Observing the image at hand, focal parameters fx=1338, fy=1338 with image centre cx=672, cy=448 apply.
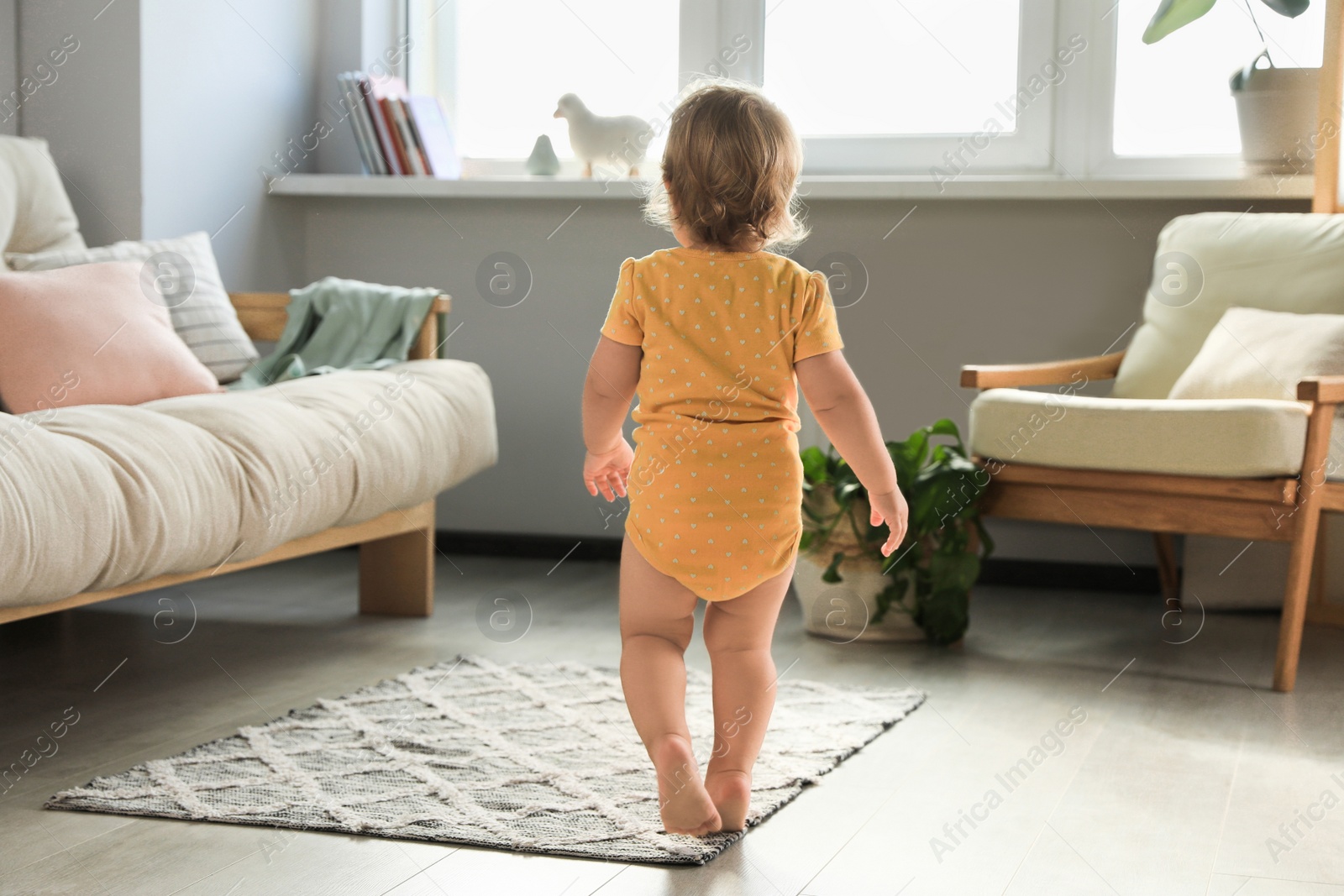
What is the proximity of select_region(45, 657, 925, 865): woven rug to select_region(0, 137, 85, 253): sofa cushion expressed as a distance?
115cm

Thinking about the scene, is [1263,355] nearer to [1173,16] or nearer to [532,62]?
[1173,16]

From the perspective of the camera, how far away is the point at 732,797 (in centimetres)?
142

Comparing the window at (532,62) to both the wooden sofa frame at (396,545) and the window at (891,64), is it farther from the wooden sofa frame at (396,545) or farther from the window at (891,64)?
the wooden sofa frame at (396,545)

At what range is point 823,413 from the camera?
4.69ft

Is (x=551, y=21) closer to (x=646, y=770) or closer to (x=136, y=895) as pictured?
(x=646, y=770)

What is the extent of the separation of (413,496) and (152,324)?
0.54m

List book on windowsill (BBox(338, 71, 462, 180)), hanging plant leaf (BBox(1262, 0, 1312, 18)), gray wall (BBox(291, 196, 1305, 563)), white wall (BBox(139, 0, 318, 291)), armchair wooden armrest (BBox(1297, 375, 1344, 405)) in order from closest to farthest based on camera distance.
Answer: armchair wooden armrest (BBox(1297, 375, 1344, 405))
hanging plant leaf (BBox(1262, 0, 1312, 18))
white wall (BBox(139, 0, 318, 291))
gray wall (BBox(291, 196, 1305, 563))
book on windowsill (BBox(338, 71, 462, 180))

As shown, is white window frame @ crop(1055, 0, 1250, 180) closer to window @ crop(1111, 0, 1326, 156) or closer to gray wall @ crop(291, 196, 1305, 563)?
window @ crop(1111, 0, 1326, 156)

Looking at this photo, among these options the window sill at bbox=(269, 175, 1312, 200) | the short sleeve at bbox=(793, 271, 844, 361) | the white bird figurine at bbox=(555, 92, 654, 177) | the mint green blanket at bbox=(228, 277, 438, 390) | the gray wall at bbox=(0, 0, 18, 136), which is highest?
the gray wall at bbox=(0, 0, 18, 136)

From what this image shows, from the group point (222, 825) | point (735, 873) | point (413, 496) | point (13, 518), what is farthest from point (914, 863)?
point (413, 496)

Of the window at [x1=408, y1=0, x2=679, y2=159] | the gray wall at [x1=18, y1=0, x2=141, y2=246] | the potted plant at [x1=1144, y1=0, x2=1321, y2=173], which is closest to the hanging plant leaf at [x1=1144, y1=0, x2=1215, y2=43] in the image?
the potted plant at [x1=1144, y1=0, x2=1321, y2=173]

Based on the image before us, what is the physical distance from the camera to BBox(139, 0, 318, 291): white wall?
2.81m

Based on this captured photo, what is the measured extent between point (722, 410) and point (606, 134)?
1.88m

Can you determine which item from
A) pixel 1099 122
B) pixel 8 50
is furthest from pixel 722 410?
pixel 8 50
